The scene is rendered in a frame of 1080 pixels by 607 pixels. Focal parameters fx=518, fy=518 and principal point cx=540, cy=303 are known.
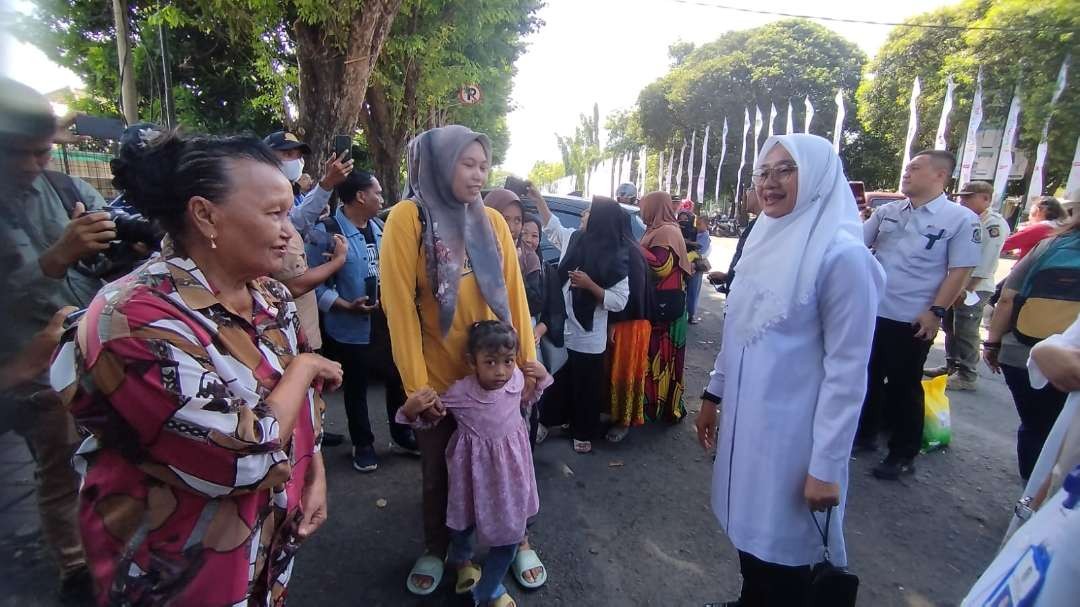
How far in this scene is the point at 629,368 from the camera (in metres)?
3.86

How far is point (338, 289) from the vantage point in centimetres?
317

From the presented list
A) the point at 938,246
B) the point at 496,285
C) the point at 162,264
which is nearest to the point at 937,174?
the point at 938,246

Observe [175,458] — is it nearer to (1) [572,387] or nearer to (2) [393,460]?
(2) [393,460]

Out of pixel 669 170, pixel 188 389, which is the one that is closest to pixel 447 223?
pixel 188 389

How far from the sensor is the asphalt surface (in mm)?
2332

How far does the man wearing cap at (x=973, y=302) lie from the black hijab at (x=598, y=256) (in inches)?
143

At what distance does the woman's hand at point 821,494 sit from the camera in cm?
156

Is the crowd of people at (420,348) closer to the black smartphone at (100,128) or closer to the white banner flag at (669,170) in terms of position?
the black smartphone at (100,128)

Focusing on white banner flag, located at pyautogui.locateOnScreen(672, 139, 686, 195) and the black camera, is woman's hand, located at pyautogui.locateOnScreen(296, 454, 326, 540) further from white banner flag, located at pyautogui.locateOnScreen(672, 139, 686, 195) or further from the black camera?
white banner flag, located at pyautogui.locateOnScreen(672, 139, 686, 195)

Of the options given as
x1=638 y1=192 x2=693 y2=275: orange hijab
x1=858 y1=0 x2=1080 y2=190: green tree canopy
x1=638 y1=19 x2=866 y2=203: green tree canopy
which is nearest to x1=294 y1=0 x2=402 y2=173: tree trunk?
x1=638 y1=192 x2=693 y2=275: orange hijab

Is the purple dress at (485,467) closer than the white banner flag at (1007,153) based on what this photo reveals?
Yes

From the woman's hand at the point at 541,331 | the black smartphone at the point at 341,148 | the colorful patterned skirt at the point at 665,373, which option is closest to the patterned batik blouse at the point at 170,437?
the black smartphone at the point at 341,148

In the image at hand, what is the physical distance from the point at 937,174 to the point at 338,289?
3781mm

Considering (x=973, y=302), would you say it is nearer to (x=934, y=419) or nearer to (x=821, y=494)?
(x=934, y=419)
